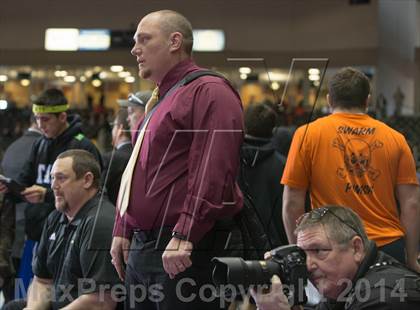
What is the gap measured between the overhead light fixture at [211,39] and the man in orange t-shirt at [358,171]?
38.8 ft

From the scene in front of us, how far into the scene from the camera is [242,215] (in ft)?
10.8

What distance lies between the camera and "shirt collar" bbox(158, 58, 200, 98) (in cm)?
335

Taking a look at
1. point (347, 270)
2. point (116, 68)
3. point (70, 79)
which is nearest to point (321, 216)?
point (347, 270)

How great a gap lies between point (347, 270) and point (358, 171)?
1.22 metres

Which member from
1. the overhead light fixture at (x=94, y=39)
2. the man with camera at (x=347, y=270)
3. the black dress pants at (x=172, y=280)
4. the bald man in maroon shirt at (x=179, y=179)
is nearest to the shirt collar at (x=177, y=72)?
the bald man in maroon shirt at (x=179, y=179)

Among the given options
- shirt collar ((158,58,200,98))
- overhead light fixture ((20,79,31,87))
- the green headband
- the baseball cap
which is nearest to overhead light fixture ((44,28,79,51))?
overhead light fixture ((20,79,31,87))

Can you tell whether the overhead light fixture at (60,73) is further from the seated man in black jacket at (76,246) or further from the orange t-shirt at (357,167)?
the orange t-shirt at (357,167)

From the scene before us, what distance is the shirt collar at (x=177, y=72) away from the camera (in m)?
3.35

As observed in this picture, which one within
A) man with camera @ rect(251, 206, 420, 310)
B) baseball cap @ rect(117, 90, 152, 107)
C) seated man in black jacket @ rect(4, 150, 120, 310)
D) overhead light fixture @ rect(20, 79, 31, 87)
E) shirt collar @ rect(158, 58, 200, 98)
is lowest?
overhead light fixture @ rect(20, 79, 31, 87)

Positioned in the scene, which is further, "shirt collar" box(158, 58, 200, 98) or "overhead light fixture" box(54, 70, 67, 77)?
"overhead light fixture" box(54, 70, 67, 77)

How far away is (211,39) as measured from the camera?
1620cm

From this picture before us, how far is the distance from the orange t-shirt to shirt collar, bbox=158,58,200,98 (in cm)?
78

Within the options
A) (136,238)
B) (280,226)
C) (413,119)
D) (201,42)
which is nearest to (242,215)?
(136,238)

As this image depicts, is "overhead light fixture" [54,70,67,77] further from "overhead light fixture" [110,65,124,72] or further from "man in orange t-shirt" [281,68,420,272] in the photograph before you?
"man in orange t-shirt" [281,68,420,272]
